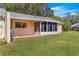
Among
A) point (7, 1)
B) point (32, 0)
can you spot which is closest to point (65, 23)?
point (32, 0)

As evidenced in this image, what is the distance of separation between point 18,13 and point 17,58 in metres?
2.51

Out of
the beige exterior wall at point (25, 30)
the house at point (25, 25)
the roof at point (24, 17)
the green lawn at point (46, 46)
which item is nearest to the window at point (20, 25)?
the house at point (25, 25)

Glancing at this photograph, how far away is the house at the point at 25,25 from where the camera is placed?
10.5 meters

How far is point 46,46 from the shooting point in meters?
10.0

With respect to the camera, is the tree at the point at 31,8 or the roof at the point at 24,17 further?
the roof at the point at 24,17

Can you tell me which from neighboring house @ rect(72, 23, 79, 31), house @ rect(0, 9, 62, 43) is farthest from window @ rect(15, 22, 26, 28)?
neighboring house @ rect(72, 23, 79, 31)

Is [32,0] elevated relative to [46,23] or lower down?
elevated

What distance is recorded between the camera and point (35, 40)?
1042 centimetres

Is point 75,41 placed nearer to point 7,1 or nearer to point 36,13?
point 36,13

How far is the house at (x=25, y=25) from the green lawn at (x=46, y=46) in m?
0.50

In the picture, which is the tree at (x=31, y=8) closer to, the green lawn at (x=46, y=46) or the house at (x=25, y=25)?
the house at (x=25, y=25)

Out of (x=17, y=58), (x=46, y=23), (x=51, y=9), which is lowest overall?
(x=17, y=58)

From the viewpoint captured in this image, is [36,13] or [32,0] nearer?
[32,0]

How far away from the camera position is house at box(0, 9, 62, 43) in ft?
34.4
